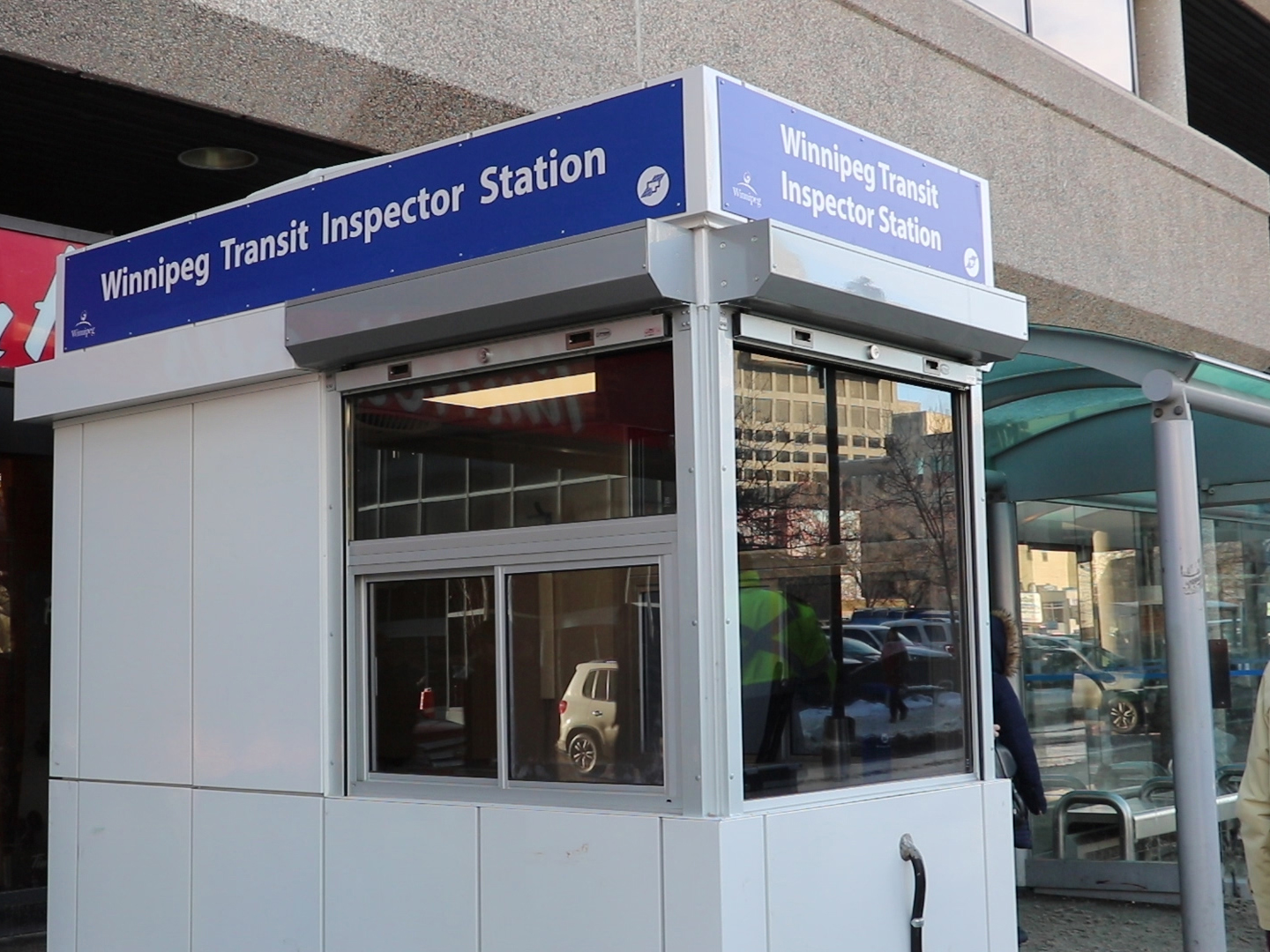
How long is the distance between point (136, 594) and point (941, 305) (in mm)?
2985

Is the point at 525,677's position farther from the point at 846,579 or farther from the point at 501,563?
the point at 846,579

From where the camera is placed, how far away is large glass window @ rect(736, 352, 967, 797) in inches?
158

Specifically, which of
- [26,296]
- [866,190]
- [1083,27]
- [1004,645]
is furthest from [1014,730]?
[1083,27]

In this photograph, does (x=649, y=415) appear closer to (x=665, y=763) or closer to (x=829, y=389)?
(x=829, y=389)

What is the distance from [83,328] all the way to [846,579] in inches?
123

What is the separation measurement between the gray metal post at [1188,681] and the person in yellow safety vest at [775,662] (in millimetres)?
2676

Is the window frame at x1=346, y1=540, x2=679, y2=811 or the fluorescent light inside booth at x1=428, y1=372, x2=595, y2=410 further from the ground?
the fluorescent light inside booth at x1=428, y1=372, x2=595, y2=410

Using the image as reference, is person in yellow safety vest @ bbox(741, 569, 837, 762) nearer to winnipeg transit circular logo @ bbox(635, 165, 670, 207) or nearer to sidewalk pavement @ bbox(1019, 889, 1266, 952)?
winnipeg transit circular logo @ bbox(635, 165, 670, 207)

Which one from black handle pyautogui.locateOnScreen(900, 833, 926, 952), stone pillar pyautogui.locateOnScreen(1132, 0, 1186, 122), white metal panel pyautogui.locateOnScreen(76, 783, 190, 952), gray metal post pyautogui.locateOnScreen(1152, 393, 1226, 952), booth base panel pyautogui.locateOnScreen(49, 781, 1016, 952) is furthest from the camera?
stone pillar pyautogui.locateOnScreen(1132, 0, 1186, 122)

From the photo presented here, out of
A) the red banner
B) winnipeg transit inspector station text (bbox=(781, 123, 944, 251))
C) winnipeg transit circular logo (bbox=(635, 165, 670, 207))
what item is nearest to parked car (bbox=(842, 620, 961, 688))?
winnipeg transit inspector station text (bbox=(781, 123, 944, 251))

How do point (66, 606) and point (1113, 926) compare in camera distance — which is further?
point (1113, 926)

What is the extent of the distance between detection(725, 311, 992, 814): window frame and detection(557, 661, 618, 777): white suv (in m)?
0.51

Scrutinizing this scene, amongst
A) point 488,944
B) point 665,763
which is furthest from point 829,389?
point 488,944

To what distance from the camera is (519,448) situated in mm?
4285
